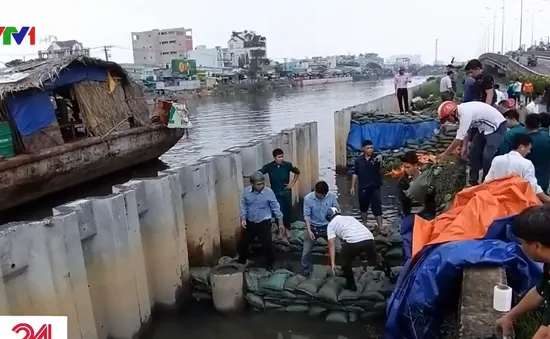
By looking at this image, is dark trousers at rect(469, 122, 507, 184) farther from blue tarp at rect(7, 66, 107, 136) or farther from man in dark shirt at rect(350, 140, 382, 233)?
blue tarp at rect(7, 66, 107, 136)

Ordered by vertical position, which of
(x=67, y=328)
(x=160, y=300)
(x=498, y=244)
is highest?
(x=498, y=244)

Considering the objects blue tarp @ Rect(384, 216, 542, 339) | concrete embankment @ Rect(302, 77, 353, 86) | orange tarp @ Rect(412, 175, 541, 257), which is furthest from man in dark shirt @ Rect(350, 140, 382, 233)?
concrete embankment @ Rect(302, 77, 353, 86)

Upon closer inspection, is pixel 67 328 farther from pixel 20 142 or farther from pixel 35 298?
pixel 20 142

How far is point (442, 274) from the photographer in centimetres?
420

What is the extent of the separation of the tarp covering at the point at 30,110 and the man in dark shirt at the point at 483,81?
34.8ft

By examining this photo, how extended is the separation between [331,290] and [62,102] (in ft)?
40.3

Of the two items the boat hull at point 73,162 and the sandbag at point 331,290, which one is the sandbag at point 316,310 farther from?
the boat hull at point 73,162

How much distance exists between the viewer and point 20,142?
12766 mm

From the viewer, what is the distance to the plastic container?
1207cm

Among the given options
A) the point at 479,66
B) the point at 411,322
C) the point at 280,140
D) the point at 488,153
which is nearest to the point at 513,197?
the point at 411,322

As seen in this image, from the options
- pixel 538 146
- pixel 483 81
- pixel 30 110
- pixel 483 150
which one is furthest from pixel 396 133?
pixel 30 110

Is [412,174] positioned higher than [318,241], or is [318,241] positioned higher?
[412,174]

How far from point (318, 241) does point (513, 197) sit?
371 cm

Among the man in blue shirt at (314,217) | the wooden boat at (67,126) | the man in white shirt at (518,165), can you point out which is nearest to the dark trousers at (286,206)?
the man in blue shirt at (314,217)
